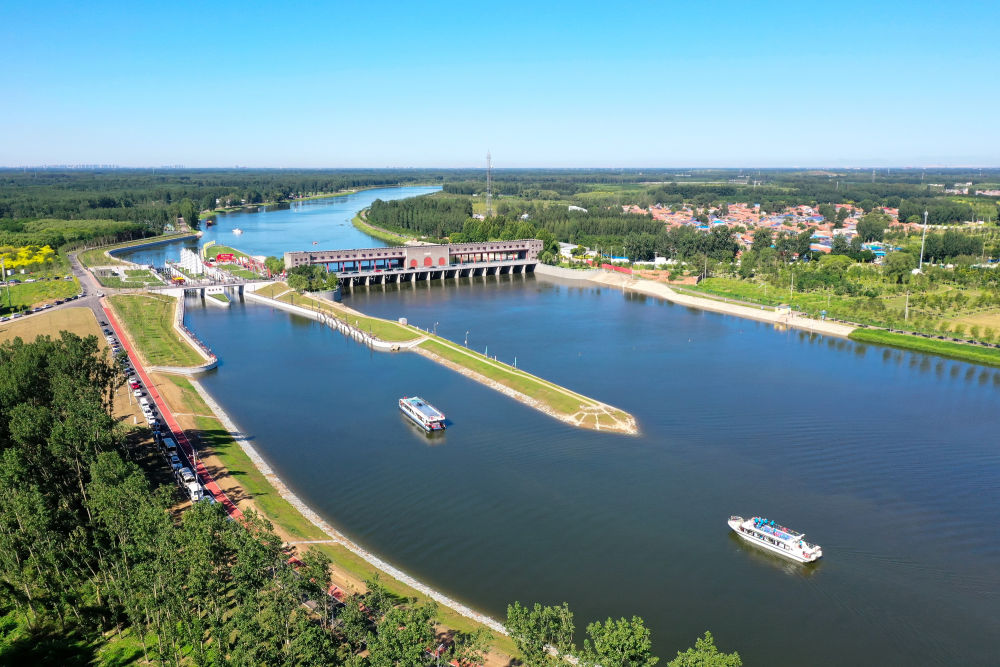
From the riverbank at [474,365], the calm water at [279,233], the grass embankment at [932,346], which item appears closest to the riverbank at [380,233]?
the calm water at [279,233]

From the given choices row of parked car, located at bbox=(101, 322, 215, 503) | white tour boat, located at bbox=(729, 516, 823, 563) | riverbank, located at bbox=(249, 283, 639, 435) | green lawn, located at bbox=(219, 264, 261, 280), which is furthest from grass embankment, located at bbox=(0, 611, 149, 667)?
green lawn, located at bbox=(219, 264, 261, 280)

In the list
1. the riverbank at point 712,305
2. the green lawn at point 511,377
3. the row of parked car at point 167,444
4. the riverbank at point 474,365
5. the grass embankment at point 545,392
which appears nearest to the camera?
the row of parked car at point 167,444

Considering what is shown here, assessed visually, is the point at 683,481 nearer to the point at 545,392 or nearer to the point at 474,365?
the point at 545,392

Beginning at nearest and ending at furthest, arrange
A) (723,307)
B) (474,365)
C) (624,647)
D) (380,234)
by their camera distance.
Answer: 1. (624,647)
2. (474,365)
3. (723,307)
4. (380,234)

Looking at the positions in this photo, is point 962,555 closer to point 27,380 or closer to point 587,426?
point 587,426

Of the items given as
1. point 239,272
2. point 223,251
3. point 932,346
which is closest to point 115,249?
point 223,251

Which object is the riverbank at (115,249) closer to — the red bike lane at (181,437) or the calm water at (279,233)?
the calm water at (279,233)
